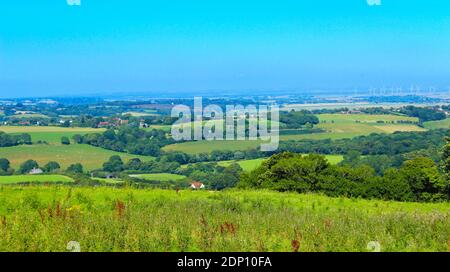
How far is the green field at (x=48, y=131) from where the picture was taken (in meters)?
61.7

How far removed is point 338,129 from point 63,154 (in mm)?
42702

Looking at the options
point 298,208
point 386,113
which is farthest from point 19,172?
point 386,113

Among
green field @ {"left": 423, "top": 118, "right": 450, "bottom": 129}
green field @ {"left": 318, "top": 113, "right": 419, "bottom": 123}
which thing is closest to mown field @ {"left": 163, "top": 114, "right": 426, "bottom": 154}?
green field @ {"left": 318, "top": 113, "right": 419, "bottom": 123}

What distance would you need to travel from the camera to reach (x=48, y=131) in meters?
66.2

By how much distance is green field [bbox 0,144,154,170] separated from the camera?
49312 millimetres

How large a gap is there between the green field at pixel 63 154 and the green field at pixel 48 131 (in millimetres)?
4219

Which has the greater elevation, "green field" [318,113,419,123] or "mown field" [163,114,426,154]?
"green field" [318,113,419,123]

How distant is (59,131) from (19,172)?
89.0 feet

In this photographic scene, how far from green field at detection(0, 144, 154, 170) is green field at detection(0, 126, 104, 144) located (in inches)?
166

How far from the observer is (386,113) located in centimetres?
9862

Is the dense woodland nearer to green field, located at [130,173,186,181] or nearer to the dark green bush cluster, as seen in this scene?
the dark green bush cluster

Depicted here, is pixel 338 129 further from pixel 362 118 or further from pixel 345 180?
pixel 345 180
